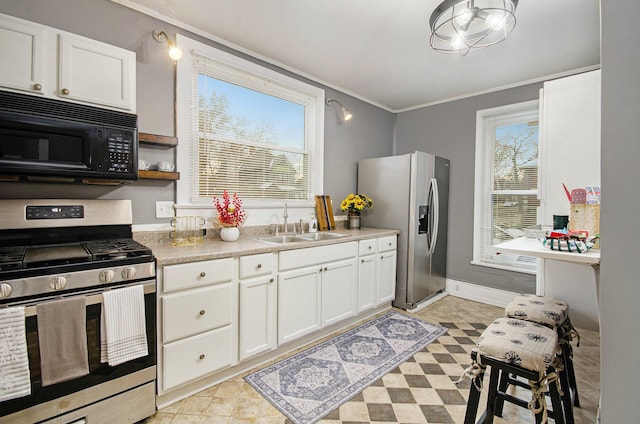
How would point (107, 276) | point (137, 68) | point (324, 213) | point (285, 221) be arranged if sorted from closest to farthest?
point (107, 276) → point (137, 68) → point (285, 221) → point (324, 213)

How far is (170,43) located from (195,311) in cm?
199

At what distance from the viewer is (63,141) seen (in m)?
1.63

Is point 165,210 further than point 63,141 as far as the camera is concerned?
Yes

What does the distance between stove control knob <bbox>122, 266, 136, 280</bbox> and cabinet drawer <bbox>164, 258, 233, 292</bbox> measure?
0.17 metres

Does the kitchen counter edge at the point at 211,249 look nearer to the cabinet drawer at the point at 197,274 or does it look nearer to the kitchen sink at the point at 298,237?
the cabinet drawer at the point at 197,274

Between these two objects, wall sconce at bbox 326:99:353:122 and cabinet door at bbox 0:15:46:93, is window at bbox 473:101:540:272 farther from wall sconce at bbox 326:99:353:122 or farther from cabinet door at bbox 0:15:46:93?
cabinet door at bbox 0:15:46:93

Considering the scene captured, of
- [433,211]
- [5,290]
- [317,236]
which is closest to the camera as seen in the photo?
[5,290]

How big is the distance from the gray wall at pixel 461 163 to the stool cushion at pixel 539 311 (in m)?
1.96

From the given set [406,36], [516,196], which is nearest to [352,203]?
[406,36]

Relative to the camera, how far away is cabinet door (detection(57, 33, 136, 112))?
5.42ft

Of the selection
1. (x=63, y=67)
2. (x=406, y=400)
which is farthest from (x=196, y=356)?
(x=63, y=67)

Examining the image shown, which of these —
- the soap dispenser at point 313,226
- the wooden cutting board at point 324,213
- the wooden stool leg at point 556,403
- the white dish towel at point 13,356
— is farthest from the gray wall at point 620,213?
the wooden cutting board at point 324,213

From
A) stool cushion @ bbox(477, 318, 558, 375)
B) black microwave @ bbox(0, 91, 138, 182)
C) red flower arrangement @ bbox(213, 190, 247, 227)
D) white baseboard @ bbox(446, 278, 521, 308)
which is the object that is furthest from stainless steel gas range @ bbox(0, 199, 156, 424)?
white baseboard @ bbox(446, 278, 521, 308)

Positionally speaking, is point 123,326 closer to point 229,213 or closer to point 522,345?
point 229,213
